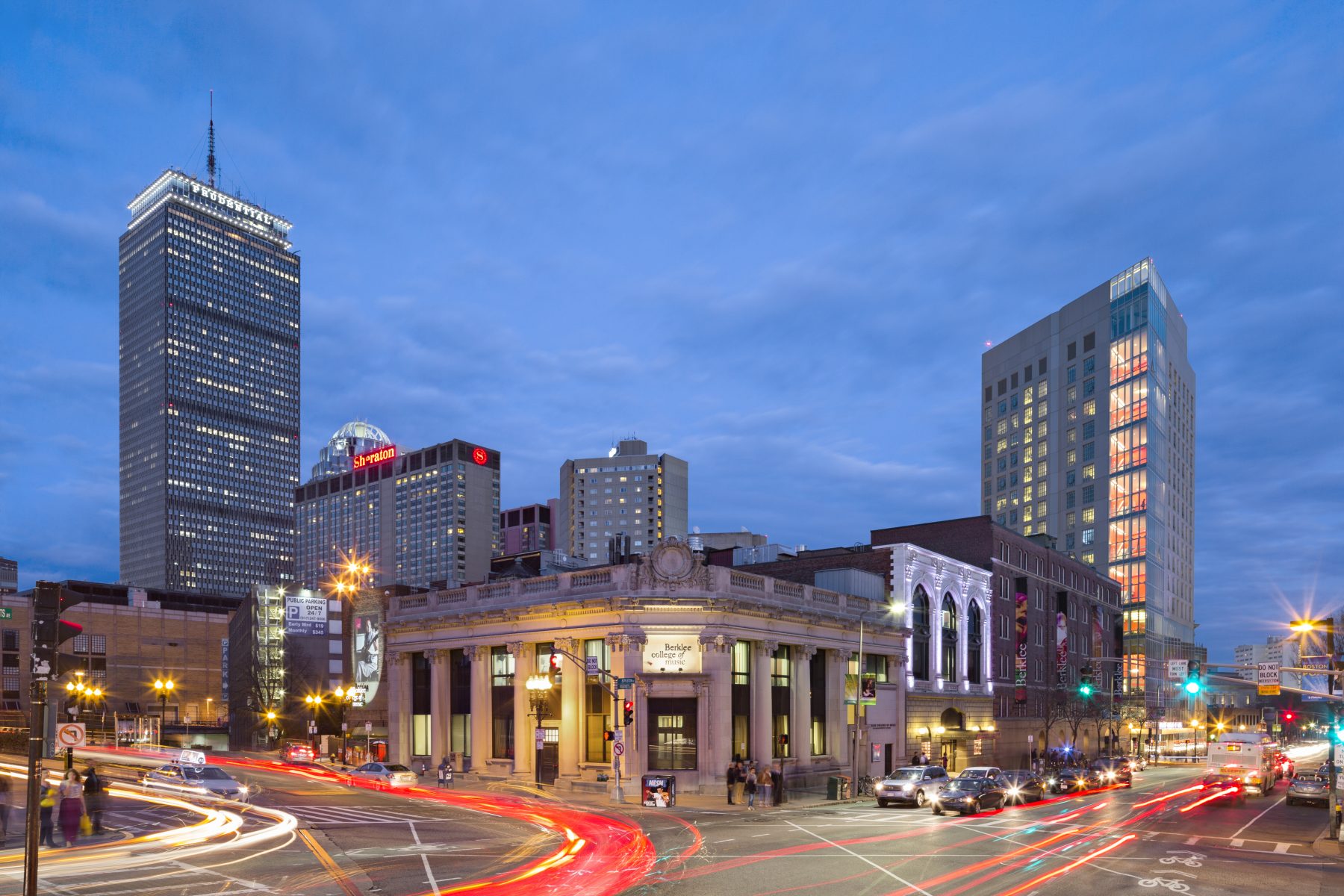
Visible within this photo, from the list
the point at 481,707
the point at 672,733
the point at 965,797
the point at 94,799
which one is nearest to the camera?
the point at 94,799

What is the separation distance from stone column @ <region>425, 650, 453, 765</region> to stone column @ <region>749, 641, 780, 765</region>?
17880mm

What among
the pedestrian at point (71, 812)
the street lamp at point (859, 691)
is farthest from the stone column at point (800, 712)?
the pedestrian at point (71, 812)

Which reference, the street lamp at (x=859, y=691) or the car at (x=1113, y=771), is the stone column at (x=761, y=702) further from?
the car at (x=1113, y=771)

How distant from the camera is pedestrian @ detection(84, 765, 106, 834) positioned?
1270 inches

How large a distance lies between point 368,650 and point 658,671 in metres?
35.3

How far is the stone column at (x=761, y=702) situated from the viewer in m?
53.2

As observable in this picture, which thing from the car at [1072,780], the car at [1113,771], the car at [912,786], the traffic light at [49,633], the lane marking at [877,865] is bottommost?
the car at [1113,771]

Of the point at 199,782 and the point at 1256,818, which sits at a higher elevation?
the point at 199,782

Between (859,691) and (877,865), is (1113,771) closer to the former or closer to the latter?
(859,691)

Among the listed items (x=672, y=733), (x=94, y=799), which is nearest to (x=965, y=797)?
(x=672, y=733)

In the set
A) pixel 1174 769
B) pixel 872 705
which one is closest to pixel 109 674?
pixel 872 705

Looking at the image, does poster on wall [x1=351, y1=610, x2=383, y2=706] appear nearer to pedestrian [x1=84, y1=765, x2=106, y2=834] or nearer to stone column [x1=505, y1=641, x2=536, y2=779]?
stone column [x1=505, y1=641, x2=536, y2=779]

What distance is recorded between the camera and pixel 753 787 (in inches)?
1836

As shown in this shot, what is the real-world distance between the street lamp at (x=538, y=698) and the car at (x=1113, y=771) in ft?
100
